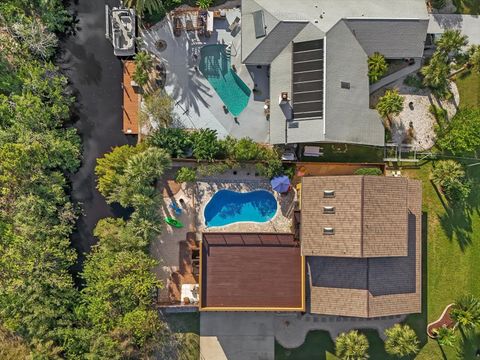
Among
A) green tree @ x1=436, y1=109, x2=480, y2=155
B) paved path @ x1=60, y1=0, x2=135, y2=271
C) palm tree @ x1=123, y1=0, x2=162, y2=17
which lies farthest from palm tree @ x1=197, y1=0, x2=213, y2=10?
green tree @ x1=436, y1=109, x2=480, y2=155

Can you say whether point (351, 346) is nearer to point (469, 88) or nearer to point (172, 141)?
point (172, 141)

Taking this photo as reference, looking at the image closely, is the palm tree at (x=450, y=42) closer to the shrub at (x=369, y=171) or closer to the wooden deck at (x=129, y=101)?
the shrub at (x=369, y=171)

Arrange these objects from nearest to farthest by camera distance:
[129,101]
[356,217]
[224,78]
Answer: [356,217], [224,78], [129,101]

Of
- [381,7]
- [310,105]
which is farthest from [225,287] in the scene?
[381,7]

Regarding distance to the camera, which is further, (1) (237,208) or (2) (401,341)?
(1) (237,208)

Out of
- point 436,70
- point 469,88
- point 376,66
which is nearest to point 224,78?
point 376,66

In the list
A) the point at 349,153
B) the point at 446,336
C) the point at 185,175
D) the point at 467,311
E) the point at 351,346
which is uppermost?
the point at 349,153

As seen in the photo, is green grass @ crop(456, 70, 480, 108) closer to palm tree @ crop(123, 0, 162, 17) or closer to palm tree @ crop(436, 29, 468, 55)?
palm tree @ crop(436, 29, 468, 55)
